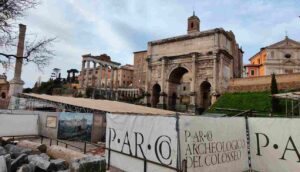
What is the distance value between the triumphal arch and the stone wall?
134 centimetres

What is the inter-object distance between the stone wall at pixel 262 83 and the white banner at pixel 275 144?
88.7 ft

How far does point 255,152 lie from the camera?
8461 mm

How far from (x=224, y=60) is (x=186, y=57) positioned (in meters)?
5.34

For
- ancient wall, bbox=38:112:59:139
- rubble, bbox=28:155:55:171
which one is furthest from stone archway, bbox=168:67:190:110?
rubble, bbox=28:155:55:171

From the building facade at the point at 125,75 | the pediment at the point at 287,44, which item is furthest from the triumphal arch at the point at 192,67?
the building facade at the point at 125,75

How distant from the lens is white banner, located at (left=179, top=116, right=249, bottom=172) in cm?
Result: 682

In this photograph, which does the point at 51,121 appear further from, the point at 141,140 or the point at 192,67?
the point at 192,67

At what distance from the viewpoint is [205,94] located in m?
40.1

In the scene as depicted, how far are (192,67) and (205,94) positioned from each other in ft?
17.3

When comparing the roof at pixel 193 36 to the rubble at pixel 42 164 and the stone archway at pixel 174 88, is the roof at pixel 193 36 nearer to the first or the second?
the stone archway at pixel 174 88

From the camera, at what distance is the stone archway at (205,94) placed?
3731 cm

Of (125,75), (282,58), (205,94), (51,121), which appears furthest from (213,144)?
(125,75)

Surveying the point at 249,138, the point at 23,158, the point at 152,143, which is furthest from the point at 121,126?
the point at 249,138

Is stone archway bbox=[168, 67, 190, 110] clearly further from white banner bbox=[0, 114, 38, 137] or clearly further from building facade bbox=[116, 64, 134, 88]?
building facade bbox=[116, 64, 134, 88]
